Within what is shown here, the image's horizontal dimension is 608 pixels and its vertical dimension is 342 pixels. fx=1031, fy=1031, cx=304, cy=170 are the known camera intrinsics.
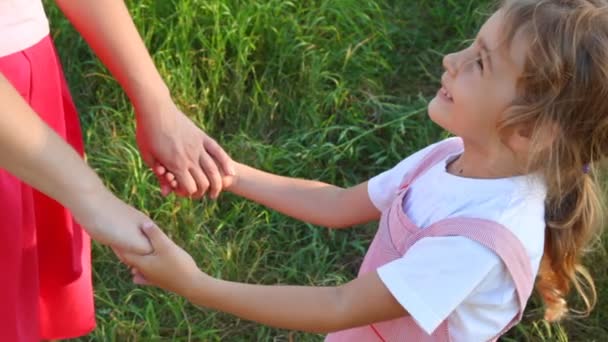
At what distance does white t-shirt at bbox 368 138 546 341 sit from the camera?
1.53 meters

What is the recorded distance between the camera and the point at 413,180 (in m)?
1.77

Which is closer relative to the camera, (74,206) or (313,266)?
(74,206)

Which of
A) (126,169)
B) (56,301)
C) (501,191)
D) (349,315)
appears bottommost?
(126,169)

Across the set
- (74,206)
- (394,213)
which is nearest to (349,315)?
(394,213)

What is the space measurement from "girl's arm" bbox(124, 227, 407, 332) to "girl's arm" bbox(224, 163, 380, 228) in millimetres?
300

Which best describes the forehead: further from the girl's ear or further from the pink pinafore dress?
the pink pinafore dress

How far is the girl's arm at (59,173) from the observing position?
5.14ft

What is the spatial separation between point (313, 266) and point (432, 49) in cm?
103

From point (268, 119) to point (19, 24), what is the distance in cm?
164

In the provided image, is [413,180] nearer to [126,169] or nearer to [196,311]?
[196,311]

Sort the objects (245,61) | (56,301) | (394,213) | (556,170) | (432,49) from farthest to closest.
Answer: (432,49) → (245,61) → (56,301) → (394,213) → (556,170)

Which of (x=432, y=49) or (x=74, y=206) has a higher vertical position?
(x=74, y=206)

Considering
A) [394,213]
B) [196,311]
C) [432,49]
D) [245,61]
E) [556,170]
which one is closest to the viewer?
[556,170]

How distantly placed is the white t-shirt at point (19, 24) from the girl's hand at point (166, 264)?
0.36m
